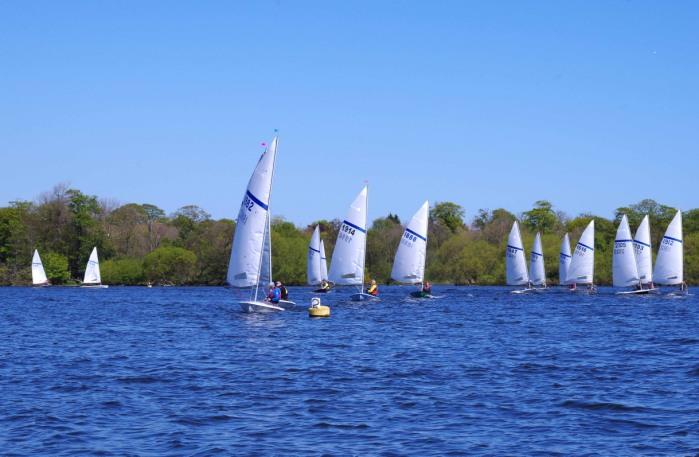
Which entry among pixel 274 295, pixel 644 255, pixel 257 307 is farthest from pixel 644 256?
pixel 257 307

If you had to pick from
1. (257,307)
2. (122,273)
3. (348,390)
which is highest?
(122,273)

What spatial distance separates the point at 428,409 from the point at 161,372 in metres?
9.58

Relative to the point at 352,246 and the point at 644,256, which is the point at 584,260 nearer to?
the point at 644,256

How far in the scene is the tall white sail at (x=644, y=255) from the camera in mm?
85312

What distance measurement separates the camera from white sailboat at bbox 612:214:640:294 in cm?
8469

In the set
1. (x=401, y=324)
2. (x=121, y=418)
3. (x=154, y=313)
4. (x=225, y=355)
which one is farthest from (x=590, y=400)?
(x=154, y=313)

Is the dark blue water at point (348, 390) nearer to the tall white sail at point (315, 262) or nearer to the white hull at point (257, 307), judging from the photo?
the white hull at point (257, 307)

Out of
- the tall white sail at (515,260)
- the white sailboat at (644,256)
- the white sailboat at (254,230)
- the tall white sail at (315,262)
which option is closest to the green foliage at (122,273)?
the tall white sail at (315,262)

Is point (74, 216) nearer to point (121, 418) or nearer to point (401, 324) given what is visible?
point (401, 324)

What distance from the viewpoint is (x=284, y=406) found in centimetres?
2258

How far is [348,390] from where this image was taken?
25078 mm

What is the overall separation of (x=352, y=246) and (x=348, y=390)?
44.8 metres

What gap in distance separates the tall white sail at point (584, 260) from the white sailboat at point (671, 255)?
9603 mm

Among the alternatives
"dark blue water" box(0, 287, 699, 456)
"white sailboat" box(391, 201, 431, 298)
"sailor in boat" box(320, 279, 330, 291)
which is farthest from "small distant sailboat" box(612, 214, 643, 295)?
"dark blue water" box(0, 287, 699, 456)
